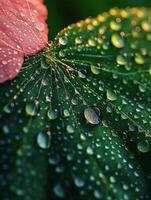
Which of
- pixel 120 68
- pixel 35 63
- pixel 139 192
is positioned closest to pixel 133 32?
pixel 120 68

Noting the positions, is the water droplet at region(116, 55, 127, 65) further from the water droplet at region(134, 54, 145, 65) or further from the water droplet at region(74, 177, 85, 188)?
the water droplet at region(74, 177, 85, 188)

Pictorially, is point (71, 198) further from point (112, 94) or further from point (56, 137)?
point (112, 94)

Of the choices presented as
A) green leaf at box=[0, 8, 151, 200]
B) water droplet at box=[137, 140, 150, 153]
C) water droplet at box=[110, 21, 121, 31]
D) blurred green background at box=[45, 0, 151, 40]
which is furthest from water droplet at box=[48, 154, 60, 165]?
blurred green background at box=[45, 0, 151, 40]

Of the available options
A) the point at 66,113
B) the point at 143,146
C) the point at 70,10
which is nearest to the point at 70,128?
the point at 66,113

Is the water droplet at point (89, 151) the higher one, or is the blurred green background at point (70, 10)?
the blurred green background at point (70, 10)

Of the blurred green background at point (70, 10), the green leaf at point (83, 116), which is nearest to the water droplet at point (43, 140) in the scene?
the green leaf at point (83, 116)

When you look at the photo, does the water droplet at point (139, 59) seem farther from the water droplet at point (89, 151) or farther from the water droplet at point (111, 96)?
the water droplet at point (89, 151)
